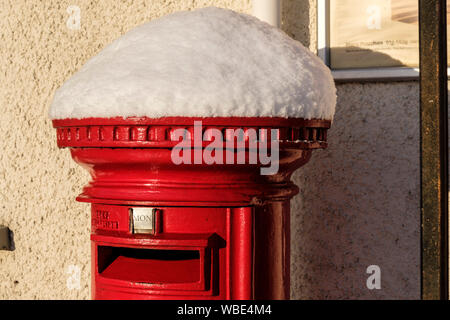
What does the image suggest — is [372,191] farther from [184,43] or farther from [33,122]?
[33,122]

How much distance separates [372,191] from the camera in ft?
7.18

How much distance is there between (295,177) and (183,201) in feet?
3.21

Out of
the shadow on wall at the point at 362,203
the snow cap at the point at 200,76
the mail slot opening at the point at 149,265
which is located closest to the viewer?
the snow cap at the point at 200,76

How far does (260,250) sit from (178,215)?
255mm

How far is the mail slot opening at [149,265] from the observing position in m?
1.42

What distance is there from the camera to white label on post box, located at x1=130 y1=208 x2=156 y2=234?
140 cm

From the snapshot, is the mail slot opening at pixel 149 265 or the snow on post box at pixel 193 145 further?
the mail slot opening at pixel 149 265

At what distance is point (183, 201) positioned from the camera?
1.38 meters

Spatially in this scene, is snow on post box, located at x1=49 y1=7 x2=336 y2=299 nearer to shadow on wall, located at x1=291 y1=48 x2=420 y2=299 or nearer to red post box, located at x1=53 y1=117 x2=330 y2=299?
red post box, located at x1=53 y1=117 x2=330 y2=299

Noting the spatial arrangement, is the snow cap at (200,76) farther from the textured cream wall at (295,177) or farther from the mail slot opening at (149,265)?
the textured cream wall at (295,177)

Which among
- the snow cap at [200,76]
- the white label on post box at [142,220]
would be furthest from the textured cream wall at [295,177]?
the white label on post box at [142,220]

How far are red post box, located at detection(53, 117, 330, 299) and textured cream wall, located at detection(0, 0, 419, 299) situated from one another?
2.54ft

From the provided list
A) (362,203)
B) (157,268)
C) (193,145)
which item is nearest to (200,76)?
Answer: (193,145)
